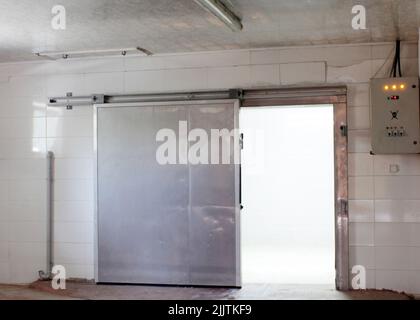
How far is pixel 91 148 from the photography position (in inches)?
232

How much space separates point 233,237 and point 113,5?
2.66m

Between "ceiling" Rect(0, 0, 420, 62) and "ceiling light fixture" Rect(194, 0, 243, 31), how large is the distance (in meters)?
0.07

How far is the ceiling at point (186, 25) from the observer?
→ 13.3 ft

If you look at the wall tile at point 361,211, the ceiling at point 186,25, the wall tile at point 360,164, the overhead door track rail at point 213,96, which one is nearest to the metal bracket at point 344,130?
the wall tile at point 360,164

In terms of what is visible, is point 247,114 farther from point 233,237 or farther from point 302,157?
point 233,237

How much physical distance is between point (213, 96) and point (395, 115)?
1823mm

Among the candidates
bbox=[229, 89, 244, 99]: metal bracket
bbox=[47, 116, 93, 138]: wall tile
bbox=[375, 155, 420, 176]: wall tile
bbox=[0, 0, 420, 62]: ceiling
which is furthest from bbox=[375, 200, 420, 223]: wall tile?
bbox=[47, 116, 93, 138]: wall tile

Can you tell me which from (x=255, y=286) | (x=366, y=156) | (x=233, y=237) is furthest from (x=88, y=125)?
(x=366, y=156)

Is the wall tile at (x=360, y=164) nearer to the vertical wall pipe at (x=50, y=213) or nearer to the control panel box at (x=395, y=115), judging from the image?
the control panel box at (x=395, y=115)

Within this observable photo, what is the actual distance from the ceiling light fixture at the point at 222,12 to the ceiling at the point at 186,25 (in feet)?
0.22

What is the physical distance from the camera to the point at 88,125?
5910 millimetres

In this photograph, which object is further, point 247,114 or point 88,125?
point 247,114
